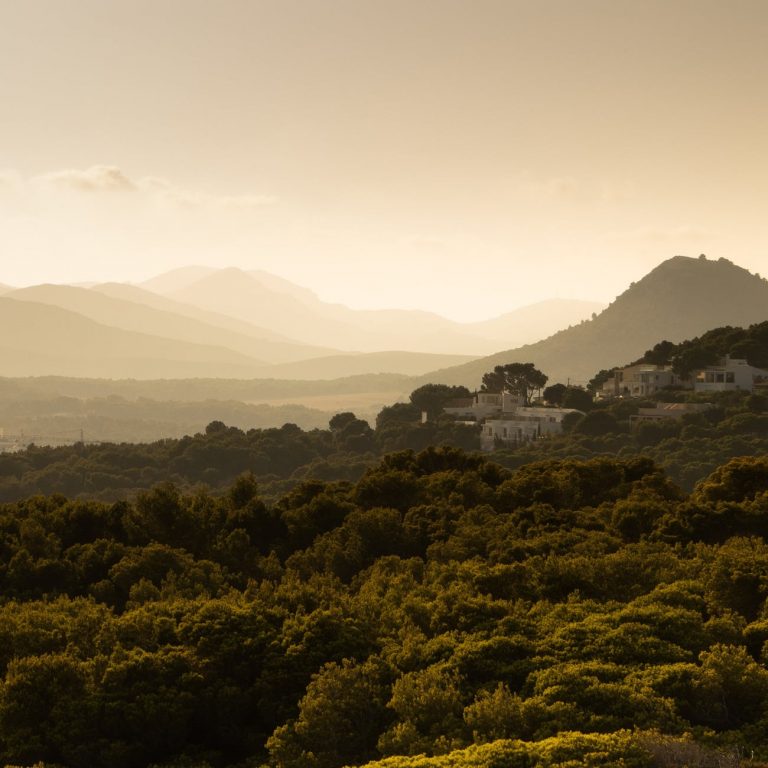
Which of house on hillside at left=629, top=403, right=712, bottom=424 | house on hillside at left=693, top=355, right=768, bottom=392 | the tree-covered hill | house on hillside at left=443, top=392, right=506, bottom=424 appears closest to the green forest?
the tree-covered hill

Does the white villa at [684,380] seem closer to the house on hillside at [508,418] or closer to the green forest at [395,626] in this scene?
the house on hillside at [508,418]

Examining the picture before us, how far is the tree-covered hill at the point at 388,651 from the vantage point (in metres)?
16.4

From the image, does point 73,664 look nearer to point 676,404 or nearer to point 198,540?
point 198,540

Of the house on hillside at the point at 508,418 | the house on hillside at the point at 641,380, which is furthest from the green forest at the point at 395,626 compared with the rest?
the house on hillside at the point at 641,380

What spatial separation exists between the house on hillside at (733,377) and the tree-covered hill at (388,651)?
5479 cm

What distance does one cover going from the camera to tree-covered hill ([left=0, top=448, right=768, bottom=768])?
1636 cm

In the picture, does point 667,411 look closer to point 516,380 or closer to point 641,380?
point 641,380

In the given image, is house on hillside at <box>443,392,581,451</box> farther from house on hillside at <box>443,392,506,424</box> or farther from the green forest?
the green forest

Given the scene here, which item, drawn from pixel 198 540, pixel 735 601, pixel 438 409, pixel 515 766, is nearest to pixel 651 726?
pixel 515 766

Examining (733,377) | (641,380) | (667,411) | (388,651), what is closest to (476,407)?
(641,380)

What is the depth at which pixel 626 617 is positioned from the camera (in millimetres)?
20094

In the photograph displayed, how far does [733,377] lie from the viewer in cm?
8306

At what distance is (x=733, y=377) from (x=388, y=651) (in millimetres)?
68666

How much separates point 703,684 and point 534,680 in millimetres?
2592
